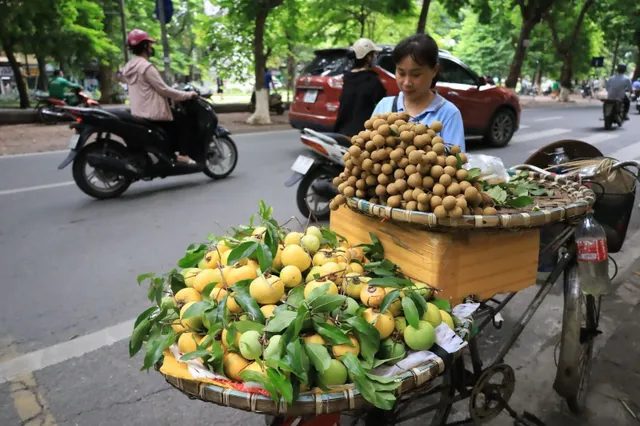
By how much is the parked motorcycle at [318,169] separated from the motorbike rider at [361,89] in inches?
8.8

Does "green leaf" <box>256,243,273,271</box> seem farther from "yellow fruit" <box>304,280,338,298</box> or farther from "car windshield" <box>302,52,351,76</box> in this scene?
"car windshield" <box>302,52,351,76</box>

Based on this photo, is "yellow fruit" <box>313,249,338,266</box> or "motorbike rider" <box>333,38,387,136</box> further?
"motorbike rider" <box>333,38,387,136</box>

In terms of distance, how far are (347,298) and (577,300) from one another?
3.93 feet

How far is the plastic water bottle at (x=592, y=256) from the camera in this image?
6.34ft

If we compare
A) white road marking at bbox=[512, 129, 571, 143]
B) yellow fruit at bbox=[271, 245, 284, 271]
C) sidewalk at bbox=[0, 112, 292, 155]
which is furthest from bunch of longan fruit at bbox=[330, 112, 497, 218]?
white road marking at bbox=[512, 129, 571, 143]

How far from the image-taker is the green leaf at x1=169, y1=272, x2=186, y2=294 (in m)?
1.62

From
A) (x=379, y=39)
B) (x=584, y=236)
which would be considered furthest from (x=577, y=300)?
(x=379, y=39)

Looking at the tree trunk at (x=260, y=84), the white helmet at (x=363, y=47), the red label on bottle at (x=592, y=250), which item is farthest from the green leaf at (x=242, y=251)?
the tree trunk at (x=260, y=84)

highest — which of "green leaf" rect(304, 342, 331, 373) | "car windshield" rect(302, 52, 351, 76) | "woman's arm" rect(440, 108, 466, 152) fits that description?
"car windshield" rect(302, 52, 351, 76)

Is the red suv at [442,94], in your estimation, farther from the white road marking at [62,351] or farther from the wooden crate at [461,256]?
the wooden crate at [461,256]

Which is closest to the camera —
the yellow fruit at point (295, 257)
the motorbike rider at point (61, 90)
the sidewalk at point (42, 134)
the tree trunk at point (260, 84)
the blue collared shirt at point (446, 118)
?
the yellow fruit at point (295, 257)

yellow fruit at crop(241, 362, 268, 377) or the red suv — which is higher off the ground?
the red suv

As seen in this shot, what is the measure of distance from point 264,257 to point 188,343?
34 centimetres

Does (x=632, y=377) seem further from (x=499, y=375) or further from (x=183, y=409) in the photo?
(x=183, y=409)
